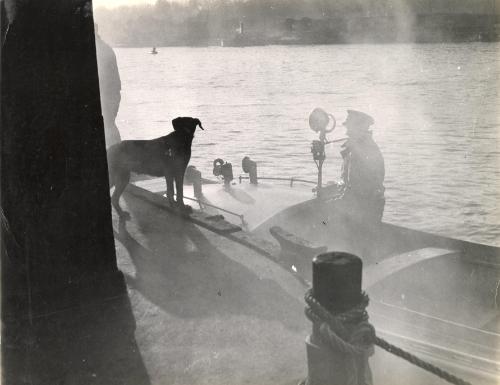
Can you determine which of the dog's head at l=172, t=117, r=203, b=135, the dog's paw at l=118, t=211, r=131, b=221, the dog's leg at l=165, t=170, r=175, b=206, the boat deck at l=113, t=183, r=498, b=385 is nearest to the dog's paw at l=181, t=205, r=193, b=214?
the dog's leg at l=165, t=170, r=175, b=206

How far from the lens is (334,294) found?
3.05 meters

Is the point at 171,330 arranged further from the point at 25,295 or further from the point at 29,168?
the point at 29,168

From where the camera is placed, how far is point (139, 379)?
3.81m

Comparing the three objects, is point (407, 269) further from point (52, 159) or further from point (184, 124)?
point (52, 159)

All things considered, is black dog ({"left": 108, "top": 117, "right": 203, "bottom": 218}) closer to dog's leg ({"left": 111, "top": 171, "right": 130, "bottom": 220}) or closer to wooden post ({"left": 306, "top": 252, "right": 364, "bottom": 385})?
dog's leg ({"left": 111, "top": 171, "right": 130, "bottom": 220})

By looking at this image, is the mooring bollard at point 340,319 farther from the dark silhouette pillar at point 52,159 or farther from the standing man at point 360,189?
the standing man at point 360,189

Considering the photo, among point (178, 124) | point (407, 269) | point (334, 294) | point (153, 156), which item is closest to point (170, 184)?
point (153, 156)

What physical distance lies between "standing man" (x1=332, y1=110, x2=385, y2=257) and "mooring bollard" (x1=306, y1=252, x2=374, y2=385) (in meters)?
7.93

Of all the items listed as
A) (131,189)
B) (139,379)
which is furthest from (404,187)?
(139,379)

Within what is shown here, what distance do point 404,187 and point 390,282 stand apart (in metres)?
24.2

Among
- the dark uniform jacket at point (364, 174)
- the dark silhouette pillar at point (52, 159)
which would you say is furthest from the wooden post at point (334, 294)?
the dark uniform jacket at point (364, 174)

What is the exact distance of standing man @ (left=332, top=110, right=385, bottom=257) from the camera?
10.8 meters

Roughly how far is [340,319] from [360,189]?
8822 mm

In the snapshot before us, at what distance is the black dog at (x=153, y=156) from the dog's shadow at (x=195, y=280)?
0.72 metres
